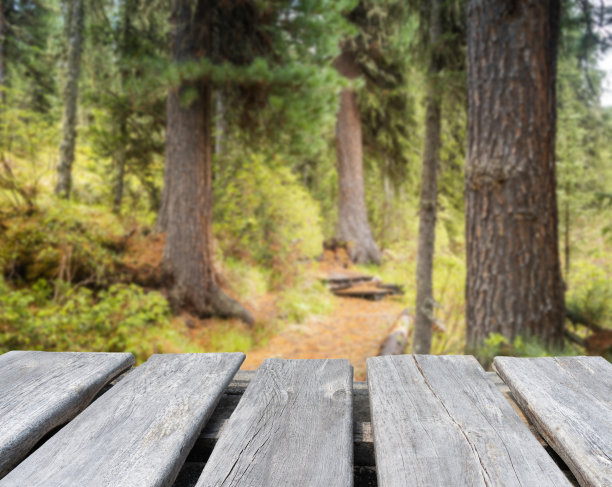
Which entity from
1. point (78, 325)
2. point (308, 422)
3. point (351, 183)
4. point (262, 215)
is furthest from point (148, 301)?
point (351, 183)

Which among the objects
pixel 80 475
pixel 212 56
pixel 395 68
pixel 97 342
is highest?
pixel 395 68

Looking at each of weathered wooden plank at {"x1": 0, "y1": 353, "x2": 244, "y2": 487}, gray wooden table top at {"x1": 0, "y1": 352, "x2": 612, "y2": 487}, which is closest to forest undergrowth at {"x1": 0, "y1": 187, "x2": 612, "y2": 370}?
gray wooden table top at {"x1": 0, "y1": 352, "x2": 612, "y2": 487}

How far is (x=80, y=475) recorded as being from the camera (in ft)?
2.49

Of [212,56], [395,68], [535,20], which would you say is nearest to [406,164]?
[395,68]

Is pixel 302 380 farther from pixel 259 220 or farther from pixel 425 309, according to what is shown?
pixel 259 220

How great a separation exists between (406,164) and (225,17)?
864cm

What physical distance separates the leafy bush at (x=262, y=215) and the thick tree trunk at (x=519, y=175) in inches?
229

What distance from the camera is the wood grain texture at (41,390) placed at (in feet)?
2.89

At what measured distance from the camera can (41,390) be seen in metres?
1.08

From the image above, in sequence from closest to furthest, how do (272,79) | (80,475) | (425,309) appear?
(80,475)
(425,309)
(272,79)

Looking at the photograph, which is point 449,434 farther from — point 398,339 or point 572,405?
point 398,339

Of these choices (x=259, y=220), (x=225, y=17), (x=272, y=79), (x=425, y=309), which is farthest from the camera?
(x=259, y=220)

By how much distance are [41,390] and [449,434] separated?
3.50 feet

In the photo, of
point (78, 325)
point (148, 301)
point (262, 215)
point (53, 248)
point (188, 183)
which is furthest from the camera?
point (262, 215)
